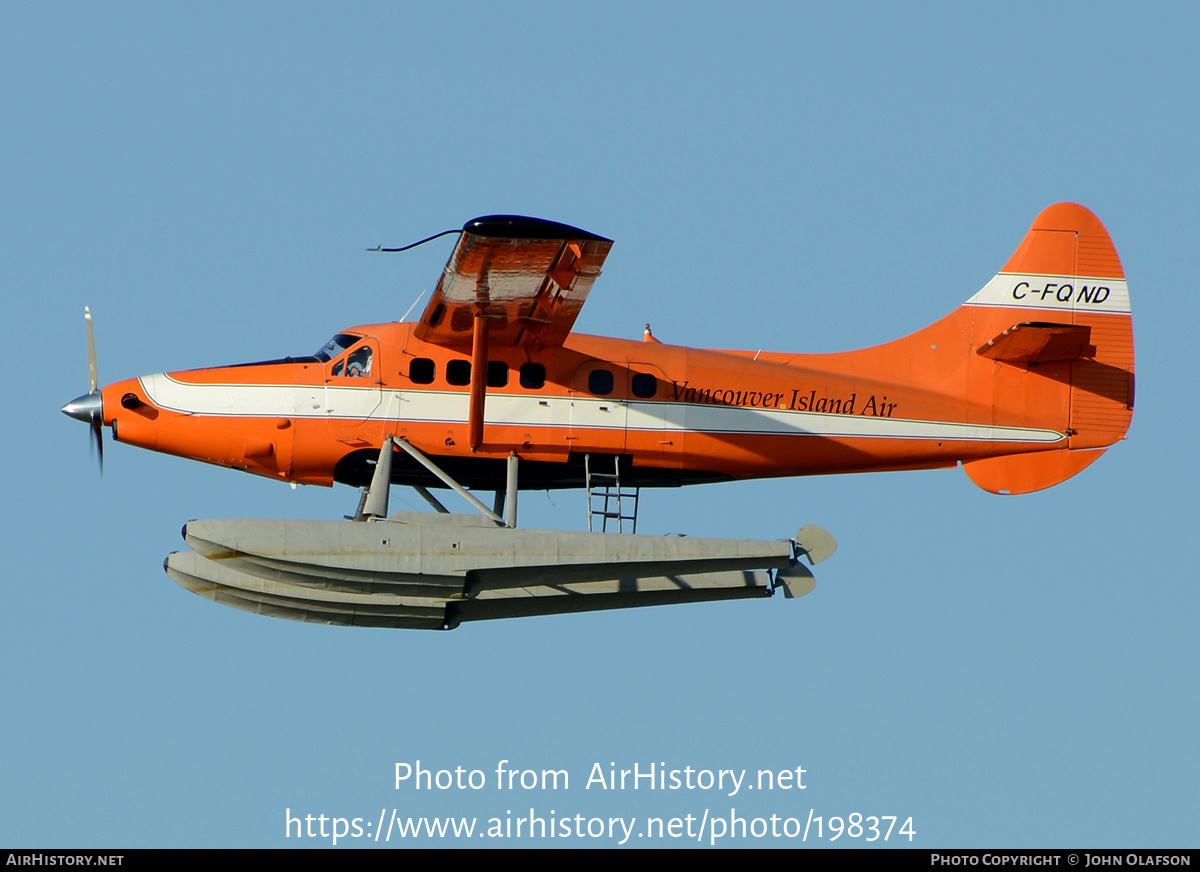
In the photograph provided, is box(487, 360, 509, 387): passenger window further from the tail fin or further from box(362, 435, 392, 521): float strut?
the tail fin

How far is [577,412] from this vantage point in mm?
18953

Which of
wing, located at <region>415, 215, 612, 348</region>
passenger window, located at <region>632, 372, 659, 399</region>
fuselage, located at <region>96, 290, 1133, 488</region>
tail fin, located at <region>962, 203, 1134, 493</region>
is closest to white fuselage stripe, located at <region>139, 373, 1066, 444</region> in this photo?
fuselage, located at <region>96, 290, 1133, 488</region>

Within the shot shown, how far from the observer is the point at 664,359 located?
63.3ft

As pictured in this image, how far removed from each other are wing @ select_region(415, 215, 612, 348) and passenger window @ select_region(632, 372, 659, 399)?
3.29 feet

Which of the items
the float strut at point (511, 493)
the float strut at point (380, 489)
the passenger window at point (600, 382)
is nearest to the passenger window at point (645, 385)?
the passenger window at point (600, 382)

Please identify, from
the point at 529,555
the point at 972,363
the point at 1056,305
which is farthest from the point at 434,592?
the point at 1056,305

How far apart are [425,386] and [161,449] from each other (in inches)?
120

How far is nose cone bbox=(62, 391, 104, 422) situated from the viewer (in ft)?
61.7

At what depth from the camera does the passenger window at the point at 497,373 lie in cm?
1897

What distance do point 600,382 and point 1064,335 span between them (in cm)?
544

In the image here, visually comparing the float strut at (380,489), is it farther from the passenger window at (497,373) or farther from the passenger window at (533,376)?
the passenger window at (533,376)

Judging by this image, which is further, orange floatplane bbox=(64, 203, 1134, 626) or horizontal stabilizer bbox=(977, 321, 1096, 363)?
horizontal stabilizer bbox=(977, 321, 1096, 363)

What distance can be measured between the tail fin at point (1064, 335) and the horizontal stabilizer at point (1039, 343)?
12mm
